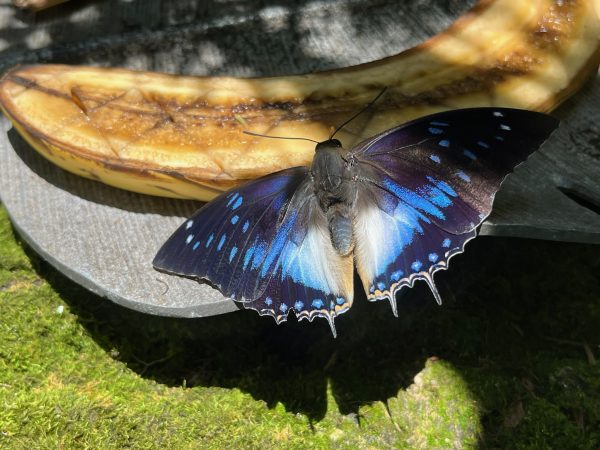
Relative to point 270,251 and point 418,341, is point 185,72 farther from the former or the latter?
point 418,341

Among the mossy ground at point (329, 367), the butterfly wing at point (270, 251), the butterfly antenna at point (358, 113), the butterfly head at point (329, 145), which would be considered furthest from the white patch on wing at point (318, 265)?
the mossy ground at point (329, 367)

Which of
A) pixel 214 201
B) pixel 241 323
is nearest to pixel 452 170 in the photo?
pixel 214 201

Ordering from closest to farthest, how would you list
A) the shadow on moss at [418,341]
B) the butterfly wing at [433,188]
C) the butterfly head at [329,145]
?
the butterfly wing at [433,188]
the butterfly head at [329,145]
the shadow on moss at [418,341]

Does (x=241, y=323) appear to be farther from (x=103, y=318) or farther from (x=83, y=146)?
(x=83, y=146)

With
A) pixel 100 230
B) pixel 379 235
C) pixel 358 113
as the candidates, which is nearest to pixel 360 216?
pixel 379 235

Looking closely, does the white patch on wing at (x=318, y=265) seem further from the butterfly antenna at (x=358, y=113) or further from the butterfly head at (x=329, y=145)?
the butterfly antenna at (x=358, y=113)

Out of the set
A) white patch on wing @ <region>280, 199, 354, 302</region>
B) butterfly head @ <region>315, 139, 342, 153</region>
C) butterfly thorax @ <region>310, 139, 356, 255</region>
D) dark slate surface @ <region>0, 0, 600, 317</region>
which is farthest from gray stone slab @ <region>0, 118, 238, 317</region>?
butterfly head @ <region>315, 139, 342, 153</region>
